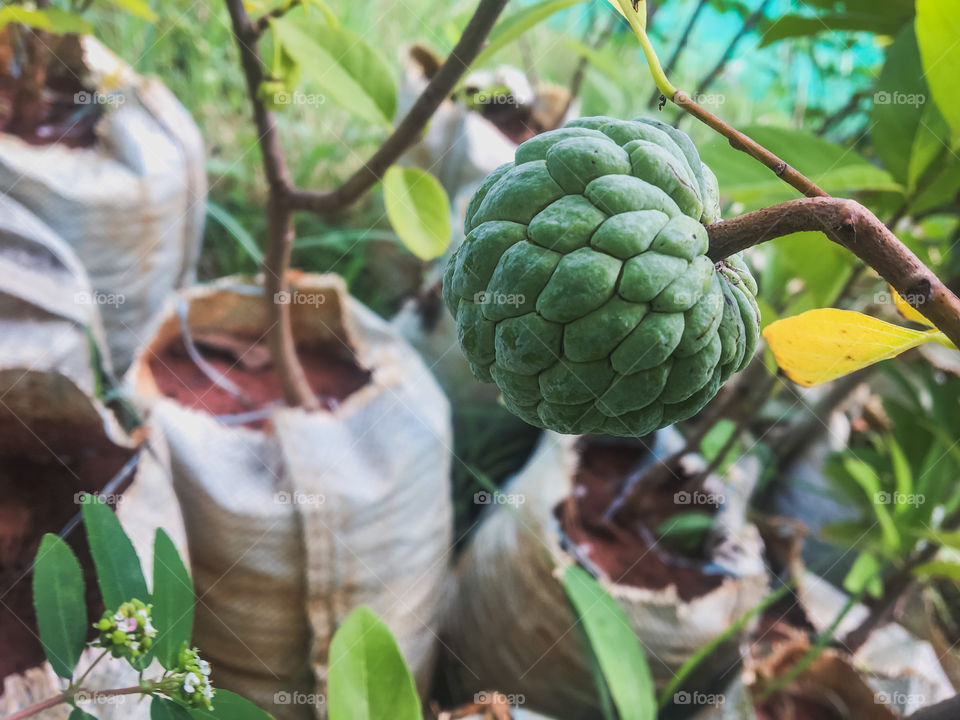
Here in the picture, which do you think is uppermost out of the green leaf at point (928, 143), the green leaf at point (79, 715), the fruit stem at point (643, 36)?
the green leaf at point (928, 143)

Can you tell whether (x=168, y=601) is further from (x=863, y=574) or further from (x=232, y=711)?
(x=863, y=574)

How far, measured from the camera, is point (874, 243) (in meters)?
0.39

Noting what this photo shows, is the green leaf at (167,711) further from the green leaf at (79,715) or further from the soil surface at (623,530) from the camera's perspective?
the soil surface at (623,530)

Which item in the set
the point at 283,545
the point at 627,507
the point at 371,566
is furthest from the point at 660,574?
the point at 283,545

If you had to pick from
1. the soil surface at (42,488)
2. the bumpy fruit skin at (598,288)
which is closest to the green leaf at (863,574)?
the bumpy fruit skin at (598,288)

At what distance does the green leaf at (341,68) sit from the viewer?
810 millimetres

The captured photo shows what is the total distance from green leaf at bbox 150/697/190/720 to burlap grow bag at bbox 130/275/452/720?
53 cm

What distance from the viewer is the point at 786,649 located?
3.98ft

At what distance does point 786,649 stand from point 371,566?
738 millimetres

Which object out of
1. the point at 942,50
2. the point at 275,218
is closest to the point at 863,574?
the point at 942,50

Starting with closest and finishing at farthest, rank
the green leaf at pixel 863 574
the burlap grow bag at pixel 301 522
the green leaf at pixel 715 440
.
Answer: the burlap grow bag at pixel 301 522 < the green leaf at pixel 863 574 < the green leaf at pixel 715 440

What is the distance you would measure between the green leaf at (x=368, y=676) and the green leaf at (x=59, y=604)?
23 centimetres

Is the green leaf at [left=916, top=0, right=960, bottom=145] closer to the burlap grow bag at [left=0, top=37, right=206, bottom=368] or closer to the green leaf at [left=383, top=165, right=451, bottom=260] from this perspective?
the green leaf at [left=383, top=165, right=451, bottom=260]

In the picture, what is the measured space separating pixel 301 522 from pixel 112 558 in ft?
1.62
